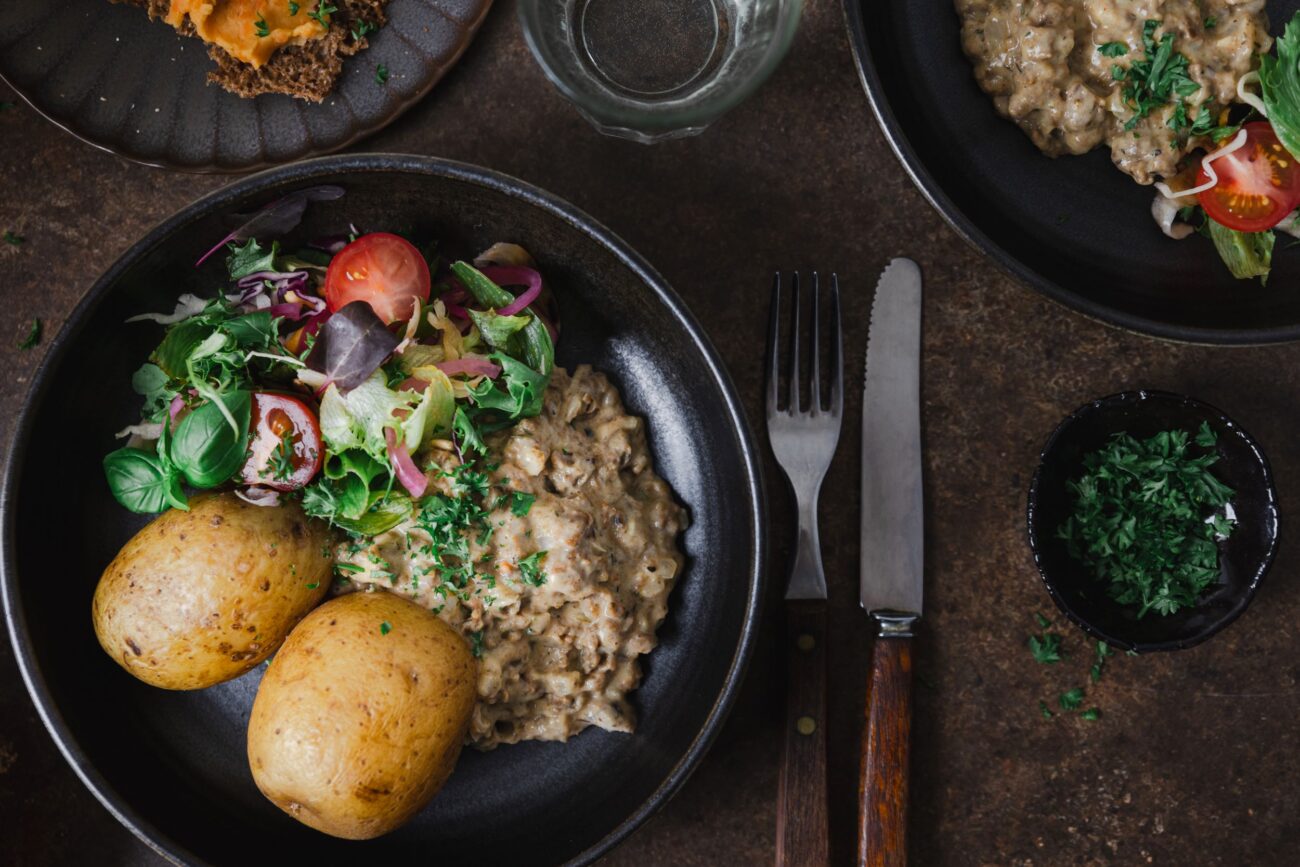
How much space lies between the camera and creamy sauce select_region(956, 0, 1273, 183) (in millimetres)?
1707

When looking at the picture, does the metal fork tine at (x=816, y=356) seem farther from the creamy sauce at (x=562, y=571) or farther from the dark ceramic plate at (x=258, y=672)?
the creamy sauce at (x=562, y=571)

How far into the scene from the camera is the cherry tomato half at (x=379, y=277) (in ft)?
5.55

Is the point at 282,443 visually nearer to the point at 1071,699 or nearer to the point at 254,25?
the point at 254,25

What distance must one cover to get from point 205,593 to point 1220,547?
1.78m

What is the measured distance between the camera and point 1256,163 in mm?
1722

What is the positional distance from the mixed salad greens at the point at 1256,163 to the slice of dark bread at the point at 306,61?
4.56 ft

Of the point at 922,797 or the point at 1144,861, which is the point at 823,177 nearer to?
the point at 922,797

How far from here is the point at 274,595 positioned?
5.25 feet

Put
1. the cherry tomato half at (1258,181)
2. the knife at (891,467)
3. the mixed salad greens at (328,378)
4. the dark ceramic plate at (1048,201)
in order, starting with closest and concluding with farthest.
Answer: the mixed salad greens at (328,378) < the cherry tomato half at (1258,181) < the dark ceramic plate at (1048,201) < the knife at (891,467)

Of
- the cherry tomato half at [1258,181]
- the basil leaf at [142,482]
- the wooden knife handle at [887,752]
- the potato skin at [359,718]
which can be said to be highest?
the cherry tomato half at [1258,181]

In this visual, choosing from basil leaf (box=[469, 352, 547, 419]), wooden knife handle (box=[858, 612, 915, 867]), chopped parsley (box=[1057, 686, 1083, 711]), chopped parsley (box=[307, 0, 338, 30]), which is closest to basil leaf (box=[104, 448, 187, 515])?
basil leaf (box=[469, 352, 547, 419])

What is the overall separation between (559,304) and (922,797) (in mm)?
1206

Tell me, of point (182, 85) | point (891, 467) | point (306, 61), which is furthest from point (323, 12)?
point (891, 467)

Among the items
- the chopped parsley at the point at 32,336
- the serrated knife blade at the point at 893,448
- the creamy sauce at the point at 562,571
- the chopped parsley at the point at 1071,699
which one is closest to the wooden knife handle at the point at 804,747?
the serrated knife blade at the point at 893,448
